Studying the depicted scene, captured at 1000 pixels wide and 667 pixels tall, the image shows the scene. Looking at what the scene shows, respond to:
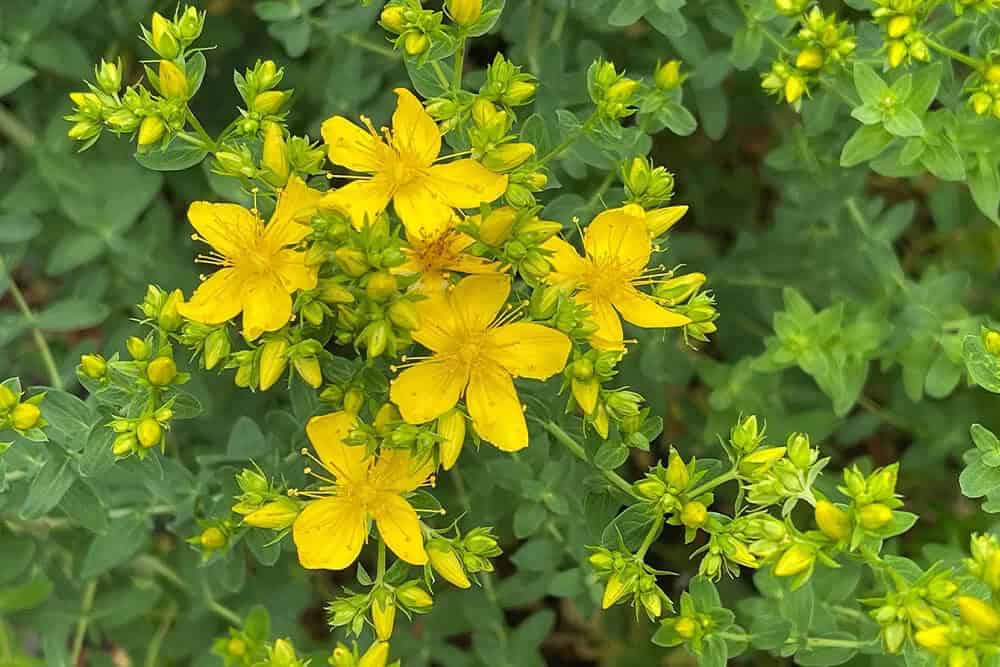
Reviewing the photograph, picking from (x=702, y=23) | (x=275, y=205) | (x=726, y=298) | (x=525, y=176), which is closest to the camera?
(x=525, y=176)

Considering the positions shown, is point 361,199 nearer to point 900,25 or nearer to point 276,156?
point 276,156

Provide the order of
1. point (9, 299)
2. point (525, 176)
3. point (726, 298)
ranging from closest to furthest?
point (525, 176), point (726, 298), point (9, 299)

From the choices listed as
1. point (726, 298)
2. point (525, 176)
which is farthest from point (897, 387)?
point (525, 176)

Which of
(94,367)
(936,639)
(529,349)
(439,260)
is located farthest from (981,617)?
(94,367)

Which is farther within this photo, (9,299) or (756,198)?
(9,299)

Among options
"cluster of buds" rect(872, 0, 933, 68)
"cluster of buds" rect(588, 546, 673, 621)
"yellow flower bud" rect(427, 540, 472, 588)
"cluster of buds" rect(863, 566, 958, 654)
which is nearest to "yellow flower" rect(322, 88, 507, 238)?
"yellow flower bud" rect(427, 540, 472, 588)

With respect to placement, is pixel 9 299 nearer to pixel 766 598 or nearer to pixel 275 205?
pixel 275 205

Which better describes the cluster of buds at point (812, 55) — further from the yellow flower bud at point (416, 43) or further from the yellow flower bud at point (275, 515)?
the yellow flower bud at point (275, 515)

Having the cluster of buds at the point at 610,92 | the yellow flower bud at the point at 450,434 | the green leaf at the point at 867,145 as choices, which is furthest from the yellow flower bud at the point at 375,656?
the green leaf at the point at 867,145
